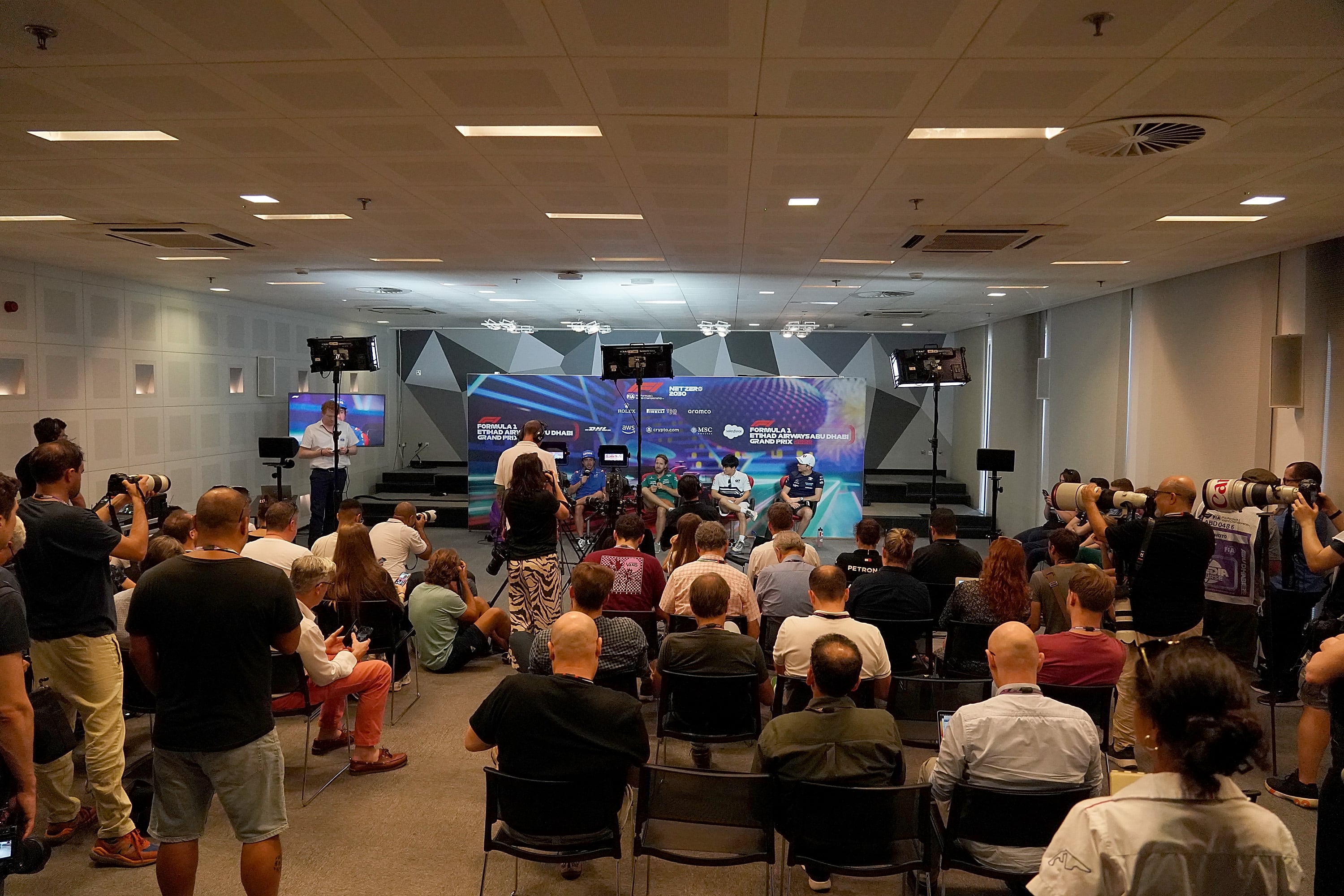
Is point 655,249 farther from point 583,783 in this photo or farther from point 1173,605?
→ point 583,783

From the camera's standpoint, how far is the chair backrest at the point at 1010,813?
2.53 m

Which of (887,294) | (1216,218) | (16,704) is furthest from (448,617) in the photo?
(887,294)

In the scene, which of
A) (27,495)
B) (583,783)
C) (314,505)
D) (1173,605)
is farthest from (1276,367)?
(314,505)

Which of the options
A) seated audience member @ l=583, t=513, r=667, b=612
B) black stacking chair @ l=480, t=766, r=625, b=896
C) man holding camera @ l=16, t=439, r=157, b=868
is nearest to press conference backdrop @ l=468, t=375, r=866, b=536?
seated audience member @ l=583, t=513, r=667, b=612

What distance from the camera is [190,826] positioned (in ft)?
8.57

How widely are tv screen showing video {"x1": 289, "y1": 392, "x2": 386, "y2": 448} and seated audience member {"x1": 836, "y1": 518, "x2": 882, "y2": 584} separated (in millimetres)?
8117

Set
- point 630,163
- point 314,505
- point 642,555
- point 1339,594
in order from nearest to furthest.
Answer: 1. point 1339,594
2. point 630,163
3. point 642,555
4. point 314,505

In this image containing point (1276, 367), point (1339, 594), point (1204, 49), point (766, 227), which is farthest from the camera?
point (1276, 367)

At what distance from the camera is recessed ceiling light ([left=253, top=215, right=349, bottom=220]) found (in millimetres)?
5750

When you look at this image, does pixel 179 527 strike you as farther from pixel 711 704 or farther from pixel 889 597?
pixel 889 597

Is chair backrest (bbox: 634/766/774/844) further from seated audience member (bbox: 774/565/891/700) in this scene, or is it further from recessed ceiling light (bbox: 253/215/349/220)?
recessed ceiling light (bbox: 253/215/349/220)

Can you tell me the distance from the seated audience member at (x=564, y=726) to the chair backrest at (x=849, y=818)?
1.62 ft

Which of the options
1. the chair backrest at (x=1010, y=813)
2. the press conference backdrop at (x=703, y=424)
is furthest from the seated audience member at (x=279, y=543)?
the press conference backdrop at (x=703, y=424)

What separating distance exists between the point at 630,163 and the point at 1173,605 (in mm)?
3584
